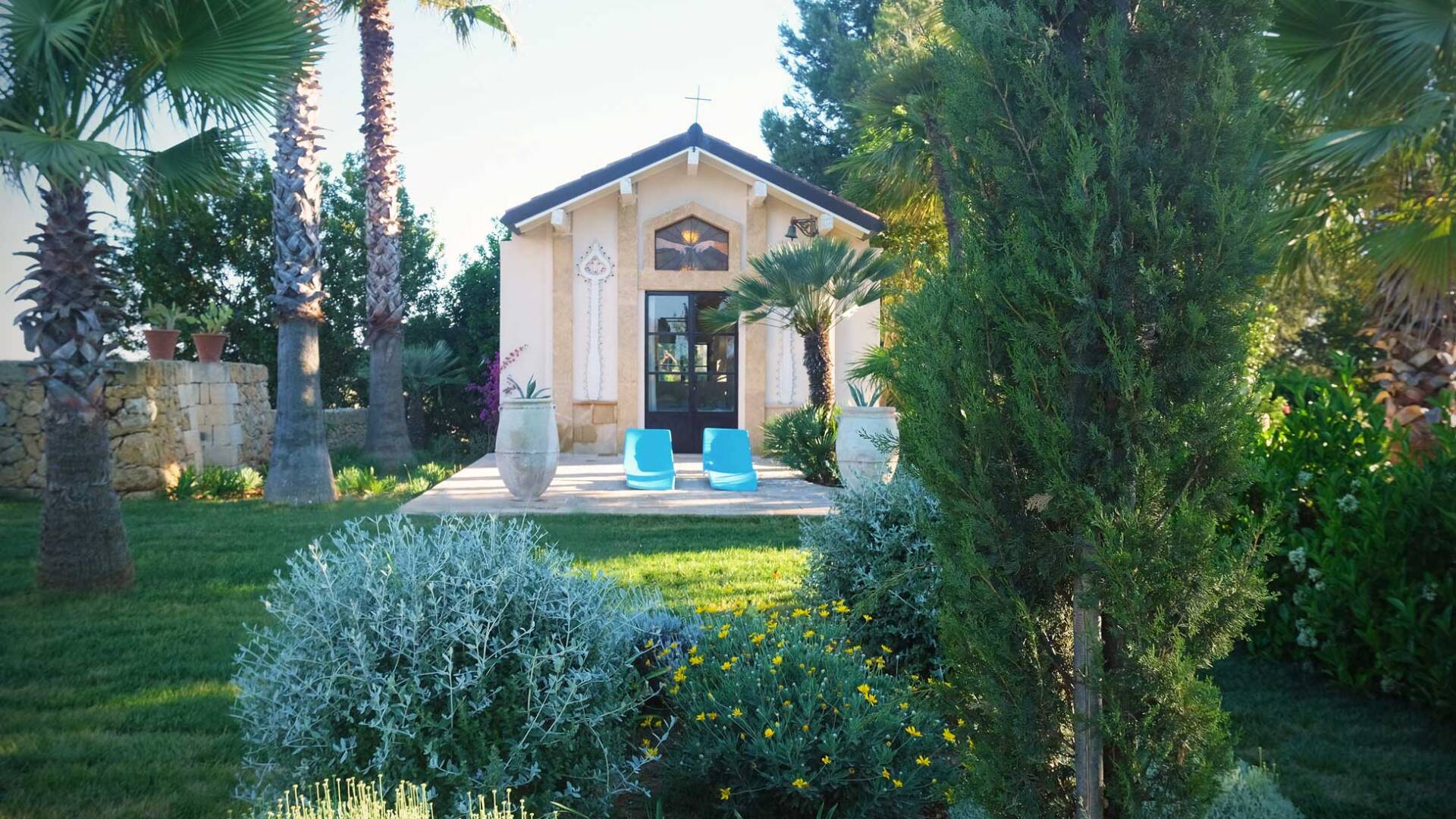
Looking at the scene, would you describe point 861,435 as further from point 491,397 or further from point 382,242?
point 491,397

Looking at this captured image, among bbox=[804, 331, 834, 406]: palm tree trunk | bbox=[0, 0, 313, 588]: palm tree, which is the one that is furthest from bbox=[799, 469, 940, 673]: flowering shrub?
bbox=[804, 331, 834, 406]: palm tree trunk

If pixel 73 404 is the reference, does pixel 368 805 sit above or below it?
below

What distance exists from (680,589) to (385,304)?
920 centimetres

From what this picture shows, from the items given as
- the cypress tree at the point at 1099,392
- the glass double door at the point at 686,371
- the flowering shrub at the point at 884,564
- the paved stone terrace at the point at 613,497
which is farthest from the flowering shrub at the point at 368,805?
the glass double door at the point at 686,371

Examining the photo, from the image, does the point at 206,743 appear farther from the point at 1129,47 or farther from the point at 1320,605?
the point at 1320,605

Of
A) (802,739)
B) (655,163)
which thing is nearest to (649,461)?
(655,163)

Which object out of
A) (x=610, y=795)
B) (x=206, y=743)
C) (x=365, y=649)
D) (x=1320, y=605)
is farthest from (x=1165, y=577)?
(x=206, y=743)

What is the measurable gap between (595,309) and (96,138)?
9.96 meters

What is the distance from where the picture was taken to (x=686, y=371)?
647 inches

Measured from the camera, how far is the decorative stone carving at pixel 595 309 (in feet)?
52.7

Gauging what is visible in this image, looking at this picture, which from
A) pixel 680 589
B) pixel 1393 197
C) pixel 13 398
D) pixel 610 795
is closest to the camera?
pixel 610 795

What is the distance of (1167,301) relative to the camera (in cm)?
244

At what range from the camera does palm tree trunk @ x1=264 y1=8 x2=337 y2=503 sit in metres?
11.0

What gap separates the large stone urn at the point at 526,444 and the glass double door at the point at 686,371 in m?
5.99
